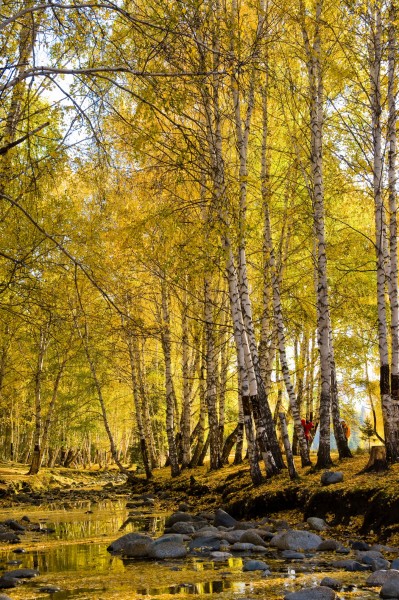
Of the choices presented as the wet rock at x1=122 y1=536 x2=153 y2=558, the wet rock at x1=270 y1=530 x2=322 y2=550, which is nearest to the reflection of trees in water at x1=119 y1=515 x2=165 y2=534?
the wet rock at x1=122 y1=536 x2=153 y2=558

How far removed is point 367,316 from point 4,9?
13300 millimetres

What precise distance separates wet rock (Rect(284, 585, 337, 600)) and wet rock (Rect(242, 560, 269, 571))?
4.99 feet

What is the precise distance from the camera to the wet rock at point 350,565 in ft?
20.2

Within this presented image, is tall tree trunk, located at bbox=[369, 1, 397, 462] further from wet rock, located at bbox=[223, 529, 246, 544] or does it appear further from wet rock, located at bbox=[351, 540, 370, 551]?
wet rock, located at bbox=[351, 540, 370, 551]

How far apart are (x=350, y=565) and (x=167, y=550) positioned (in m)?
2.26

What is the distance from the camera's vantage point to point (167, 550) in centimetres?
755

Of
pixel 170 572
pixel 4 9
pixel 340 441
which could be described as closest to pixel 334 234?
pixel 340 441

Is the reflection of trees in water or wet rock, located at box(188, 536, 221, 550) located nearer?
wet rock, located at box(188, 536, 221, 550)

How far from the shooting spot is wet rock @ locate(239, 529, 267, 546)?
25.8 feet

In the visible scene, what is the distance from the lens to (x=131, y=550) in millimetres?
7812

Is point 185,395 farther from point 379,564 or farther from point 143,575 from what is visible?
point 379,564

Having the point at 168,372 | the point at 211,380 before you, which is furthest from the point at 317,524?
the point at 168,372

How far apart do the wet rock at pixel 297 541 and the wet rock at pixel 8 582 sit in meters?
3.01

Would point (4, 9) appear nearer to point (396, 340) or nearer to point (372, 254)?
point (396, 340)
